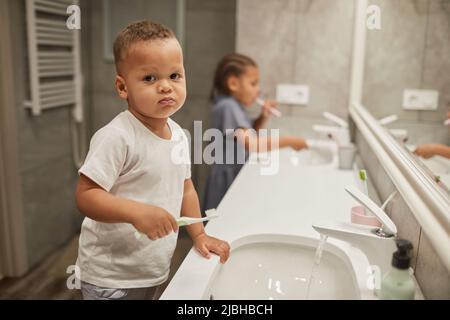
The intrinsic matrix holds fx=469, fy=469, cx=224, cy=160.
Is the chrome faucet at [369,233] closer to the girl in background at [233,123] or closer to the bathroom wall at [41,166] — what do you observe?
the girl in background at [233,123]

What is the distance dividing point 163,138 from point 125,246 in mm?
162

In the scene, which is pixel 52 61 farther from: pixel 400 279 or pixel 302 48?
pixel 400 279

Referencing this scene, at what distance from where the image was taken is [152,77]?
0.53m

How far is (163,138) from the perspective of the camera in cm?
58

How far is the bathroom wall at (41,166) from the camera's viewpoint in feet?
6.48

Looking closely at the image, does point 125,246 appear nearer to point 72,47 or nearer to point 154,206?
point 154,206

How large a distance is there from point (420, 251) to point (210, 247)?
0.32 meters

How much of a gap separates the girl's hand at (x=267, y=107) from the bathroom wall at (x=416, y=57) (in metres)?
0.59

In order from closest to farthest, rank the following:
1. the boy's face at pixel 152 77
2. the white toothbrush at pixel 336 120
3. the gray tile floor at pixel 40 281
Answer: the boy's face at pixel 152 77 < the white toothbrush at pixel 336 120 < the gray tile floor at pixel 40 281

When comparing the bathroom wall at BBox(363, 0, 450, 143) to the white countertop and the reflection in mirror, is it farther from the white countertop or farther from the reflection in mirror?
the white countertop

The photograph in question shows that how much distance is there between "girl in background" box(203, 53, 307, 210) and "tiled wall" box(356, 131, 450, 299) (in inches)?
10.0

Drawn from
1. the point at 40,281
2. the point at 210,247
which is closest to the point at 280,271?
the point at 210,247

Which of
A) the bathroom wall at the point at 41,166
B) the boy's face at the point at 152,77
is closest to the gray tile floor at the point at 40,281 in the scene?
the bathroom wall at the point at 41,166

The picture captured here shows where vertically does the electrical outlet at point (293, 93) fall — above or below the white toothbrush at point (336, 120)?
above
